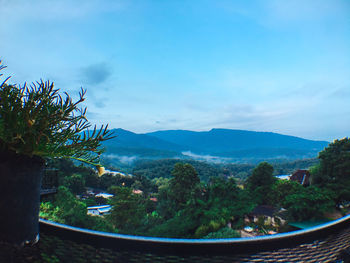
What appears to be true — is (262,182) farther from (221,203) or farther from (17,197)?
(17,197)

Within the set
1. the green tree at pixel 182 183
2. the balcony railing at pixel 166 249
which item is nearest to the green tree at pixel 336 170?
the green tree at pixel 182 183

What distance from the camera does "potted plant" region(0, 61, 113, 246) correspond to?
70cm

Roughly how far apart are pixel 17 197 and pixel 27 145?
0.63ft

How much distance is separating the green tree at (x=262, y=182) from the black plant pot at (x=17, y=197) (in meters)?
14.7

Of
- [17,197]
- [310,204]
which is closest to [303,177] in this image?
[310,204]

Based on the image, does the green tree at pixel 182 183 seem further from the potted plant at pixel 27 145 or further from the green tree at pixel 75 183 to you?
the potted plant at pixel 27 145

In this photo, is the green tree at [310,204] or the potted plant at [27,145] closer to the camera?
the potted plant at [27,145]

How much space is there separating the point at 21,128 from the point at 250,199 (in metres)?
14.5

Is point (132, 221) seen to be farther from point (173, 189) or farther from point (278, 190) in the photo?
point (278, 190)

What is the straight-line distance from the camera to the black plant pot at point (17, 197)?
73 cm

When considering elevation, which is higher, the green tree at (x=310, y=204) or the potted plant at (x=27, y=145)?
the potted plant at (x=27, y=145)

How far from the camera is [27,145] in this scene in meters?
0.71

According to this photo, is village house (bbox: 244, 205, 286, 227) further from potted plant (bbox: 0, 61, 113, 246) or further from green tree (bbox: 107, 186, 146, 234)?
potted plant (bbox: 0, 61, 113, 246)

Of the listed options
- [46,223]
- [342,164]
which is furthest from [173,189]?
[46,223]
